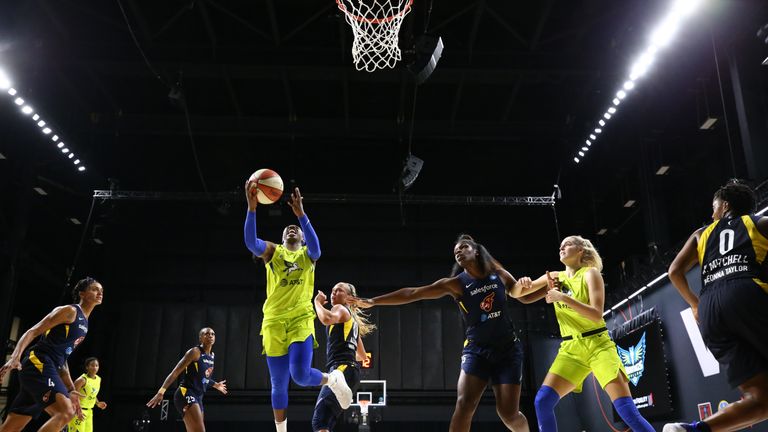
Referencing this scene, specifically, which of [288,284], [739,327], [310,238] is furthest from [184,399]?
[739,327]

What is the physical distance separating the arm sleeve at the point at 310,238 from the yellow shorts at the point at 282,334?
661 millimetres

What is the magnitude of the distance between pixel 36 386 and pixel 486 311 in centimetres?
455

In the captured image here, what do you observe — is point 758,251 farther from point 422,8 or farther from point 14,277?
point 14,277

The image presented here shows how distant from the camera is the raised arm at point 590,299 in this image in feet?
15.7

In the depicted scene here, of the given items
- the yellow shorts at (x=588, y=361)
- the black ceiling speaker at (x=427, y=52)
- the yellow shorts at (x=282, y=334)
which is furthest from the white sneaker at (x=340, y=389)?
the black ceiling speaker at (x=427, y=52)

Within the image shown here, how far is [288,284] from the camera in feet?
19.0

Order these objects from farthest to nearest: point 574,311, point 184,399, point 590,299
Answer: point 184,399, point 574,311, point 590,299

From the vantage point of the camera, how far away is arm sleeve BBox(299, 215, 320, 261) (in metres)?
5.66

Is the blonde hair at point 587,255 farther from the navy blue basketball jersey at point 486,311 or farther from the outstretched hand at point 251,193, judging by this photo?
the outstretched hand at point 251,193

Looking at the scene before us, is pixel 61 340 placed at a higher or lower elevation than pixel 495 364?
higher

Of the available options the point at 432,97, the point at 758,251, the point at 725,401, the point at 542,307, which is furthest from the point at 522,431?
the point at 542,307

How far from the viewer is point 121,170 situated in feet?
55.5

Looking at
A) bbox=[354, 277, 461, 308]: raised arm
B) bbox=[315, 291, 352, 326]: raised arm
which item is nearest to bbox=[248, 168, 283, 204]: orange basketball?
bbox=[315, 291, 352, 326]: raised arm

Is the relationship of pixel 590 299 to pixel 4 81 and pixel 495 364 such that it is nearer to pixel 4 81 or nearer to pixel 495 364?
pixel 495 364
